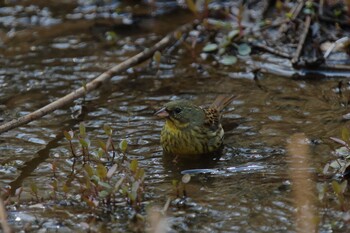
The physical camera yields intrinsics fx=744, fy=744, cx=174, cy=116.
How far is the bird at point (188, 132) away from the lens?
652cm

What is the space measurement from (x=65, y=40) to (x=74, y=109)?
89.4 inches

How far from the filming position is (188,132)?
6613mm

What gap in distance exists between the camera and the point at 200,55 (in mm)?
9031

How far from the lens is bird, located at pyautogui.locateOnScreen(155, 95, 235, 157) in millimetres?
6516

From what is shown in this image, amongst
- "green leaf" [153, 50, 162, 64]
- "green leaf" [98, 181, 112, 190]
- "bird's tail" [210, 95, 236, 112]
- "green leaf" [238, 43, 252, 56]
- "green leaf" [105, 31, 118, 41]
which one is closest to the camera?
"green leaf" [98, 181, 112, 190]

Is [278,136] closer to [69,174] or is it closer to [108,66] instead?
[69,174]

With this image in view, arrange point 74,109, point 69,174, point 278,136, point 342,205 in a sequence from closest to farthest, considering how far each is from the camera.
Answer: point 342,205 → point 69,174 → point 278,136 → point 74,109

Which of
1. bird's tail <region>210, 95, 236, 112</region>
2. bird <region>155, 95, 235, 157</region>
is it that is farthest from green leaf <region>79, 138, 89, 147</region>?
bird's tail <region>210, 95, 236, 112</region>

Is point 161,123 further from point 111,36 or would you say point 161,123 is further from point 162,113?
point 111,36

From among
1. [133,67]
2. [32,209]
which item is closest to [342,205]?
[32,209]

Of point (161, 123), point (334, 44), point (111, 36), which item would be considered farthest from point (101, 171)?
point (111, 36)

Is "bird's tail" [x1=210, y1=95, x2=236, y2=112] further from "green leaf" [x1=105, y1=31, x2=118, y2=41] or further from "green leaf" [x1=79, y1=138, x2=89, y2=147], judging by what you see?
"green leaf" [x1=105, y1=31, x2=118, y2=41]

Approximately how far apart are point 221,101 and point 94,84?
133cm

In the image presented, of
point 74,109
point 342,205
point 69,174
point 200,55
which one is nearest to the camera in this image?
point 342,205
